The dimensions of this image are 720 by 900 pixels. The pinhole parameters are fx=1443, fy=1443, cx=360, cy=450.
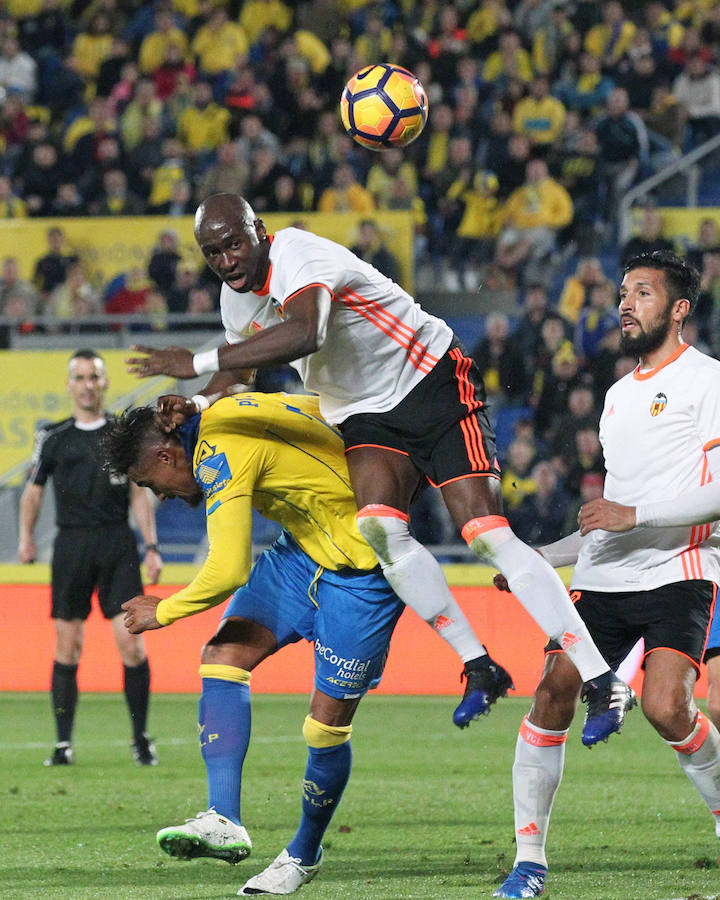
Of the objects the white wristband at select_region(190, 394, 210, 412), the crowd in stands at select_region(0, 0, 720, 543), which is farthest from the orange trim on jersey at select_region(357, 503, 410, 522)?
the crowd in stands at select_region(0, 0, 720, 543)

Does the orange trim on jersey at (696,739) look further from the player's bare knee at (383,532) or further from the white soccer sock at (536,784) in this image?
the player's bare knee at (383,532)

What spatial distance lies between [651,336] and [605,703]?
1.28 m

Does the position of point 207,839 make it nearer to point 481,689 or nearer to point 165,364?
point 481,689

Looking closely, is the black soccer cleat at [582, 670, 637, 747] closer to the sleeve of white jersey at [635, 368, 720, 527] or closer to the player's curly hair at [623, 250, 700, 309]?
the sleeve of white jersey at [635, 368, 720, 527]

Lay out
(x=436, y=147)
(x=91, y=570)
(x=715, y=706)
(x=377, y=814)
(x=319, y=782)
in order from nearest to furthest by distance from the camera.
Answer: (x=319, y=782) → (x=715, y=706) → (x=377, y=814) → (x=91, y=570) → (x=436, y=147)

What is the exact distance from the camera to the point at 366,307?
17.7 ft

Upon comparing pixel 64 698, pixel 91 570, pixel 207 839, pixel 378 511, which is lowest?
pixel 64 698

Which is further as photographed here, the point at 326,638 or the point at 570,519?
the point at 570,519

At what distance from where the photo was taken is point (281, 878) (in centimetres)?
501

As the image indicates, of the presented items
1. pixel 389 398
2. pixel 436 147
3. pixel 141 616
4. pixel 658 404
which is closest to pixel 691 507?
pixel 658 404

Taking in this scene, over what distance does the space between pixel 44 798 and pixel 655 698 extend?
3.61m

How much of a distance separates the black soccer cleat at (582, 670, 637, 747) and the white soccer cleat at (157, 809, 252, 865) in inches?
46.6

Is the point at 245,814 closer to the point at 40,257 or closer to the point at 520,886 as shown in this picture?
the point at 520,886

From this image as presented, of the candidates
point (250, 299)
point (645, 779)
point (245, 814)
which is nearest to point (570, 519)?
point (645, 779)
